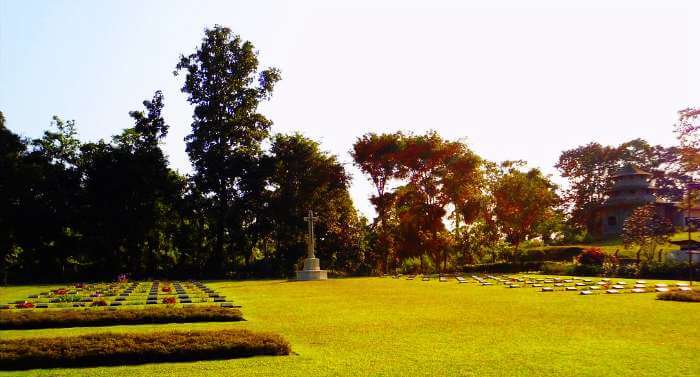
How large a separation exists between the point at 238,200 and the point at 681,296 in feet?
96.5

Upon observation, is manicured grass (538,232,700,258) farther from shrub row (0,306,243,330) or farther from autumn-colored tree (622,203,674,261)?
shrub row (0,306,243,330)

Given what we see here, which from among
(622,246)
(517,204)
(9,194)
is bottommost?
(622,246)

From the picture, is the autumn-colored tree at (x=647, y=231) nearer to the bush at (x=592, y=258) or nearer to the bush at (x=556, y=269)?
the bush at (x=592, y=258)

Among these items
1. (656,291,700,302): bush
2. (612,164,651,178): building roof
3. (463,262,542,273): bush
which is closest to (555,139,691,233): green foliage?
(612,164,651,178): building roof

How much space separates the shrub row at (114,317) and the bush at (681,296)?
1256 cm

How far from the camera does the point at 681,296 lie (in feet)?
55.5

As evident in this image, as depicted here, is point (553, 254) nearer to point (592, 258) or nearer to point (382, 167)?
point (592, 258)

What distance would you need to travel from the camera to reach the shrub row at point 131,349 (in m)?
8.31

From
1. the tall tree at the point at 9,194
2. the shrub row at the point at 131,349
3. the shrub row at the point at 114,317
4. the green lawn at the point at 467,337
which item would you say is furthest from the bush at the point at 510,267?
the shrub row at the point at 131,349

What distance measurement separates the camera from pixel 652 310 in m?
14.5

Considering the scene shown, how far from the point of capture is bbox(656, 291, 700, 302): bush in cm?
1669

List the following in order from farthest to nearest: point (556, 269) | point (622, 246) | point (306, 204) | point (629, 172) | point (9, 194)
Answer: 1. point (629, 172)
2. point (622, 246)
3. point (306, 204)
4. point (556, 269)
5. point (9, 194)

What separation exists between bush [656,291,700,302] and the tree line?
24242 mm

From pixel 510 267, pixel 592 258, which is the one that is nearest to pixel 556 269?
pixel 592 258
